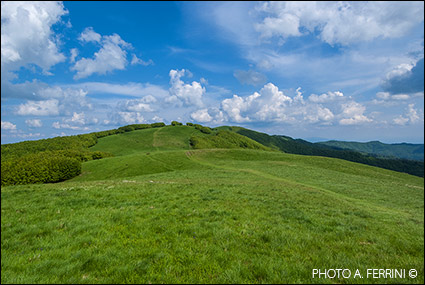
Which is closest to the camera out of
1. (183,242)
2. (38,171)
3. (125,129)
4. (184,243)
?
(184,243)

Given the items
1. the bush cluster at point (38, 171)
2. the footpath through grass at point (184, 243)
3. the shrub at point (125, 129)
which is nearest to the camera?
the footpath through grass at point (184, 243)

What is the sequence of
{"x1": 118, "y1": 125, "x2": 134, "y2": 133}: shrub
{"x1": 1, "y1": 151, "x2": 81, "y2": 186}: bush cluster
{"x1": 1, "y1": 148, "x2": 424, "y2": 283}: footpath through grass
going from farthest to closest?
{"x1": 118, "y1": 125, "x2": 134, "y2": 133}: shrub
{"x1": 1, "y1": 151, "x2": 81, "y2": 186}: bush cluster
{"x1": 1, "y1": 148, "x2": 424, "y2": 283}: footpath through grass

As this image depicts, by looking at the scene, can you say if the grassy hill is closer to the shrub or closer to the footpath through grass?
the footpath through grass

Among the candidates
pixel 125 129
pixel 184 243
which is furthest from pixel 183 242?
pixel 125 129

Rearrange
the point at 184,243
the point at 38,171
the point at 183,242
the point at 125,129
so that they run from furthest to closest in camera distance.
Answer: the point at 125,129
the point at 38,171
the point at 183,242
the point at 184,243

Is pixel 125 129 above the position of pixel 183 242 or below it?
above

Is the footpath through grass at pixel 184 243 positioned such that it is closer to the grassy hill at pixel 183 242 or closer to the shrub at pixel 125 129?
the grassy hill at pixel 183 242

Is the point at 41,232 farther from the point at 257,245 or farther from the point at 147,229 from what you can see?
the point at 257,245

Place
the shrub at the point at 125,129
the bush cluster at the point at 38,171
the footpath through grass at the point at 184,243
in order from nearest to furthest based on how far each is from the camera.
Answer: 1. the footpath through grass at the point at 184,243
2. the bush cluster at the point at 38,171
3. the shrub at the point at 125,129

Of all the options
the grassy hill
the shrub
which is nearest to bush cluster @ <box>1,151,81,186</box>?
the grassy hill

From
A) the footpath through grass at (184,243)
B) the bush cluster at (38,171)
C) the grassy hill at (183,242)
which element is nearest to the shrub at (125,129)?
the bush cluster at (38,171)

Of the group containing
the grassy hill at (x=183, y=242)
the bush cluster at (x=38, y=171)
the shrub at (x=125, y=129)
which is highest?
the shrub at (x=125, y=129)

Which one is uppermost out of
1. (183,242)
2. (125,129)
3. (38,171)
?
(125,129)

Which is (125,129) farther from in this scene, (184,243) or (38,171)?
(184,243)
